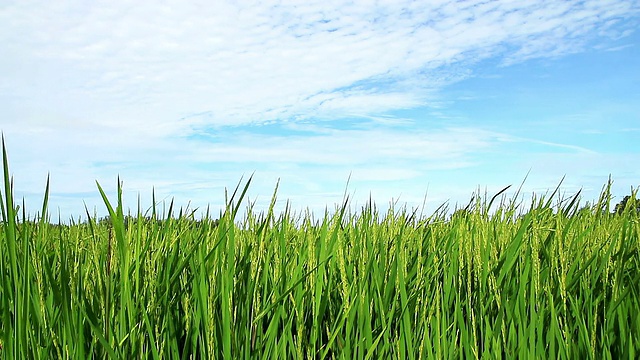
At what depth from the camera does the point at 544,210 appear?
2.85m

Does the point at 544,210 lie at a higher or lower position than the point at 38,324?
higher

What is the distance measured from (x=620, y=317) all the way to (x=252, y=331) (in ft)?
4.03

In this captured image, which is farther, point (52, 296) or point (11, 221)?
point (52, 296)

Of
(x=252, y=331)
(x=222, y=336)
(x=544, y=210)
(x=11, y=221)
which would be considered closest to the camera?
(x=11, y=221)

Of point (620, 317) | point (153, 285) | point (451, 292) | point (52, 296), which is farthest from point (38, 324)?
point (620, 317)

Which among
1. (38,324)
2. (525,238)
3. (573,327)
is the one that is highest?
(525,238)

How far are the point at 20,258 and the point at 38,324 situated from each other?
8.6 inches

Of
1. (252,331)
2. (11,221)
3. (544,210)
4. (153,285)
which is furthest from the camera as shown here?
(544,210)

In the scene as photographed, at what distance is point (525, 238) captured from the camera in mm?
2312

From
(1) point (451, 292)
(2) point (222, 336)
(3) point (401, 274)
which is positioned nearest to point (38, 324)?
(2) point (222, 336)

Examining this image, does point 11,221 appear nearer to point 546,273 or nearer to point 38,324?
point 38,324

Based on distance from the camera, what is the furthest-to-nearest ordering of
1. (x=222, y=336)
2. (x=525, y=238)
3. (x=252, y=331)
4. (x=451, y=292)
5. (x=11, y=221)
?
(x=525, y=238)
(x=451, y=292)
(x=252, y=331)
(x=222, y=336)
(x=11, y=221)

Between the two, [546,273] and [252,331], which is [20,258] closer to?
[252,331]

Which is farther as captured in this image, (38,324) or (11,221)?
(38,324)
